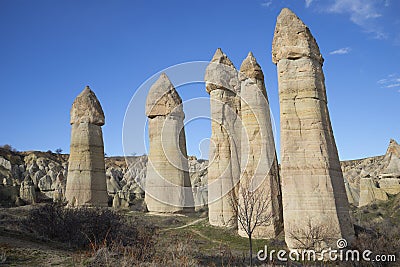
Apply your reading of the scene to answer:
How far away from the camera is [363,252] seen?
10961 mm

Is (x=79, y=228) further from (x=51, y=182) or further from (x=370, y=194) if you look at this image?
(x=51, y=182)

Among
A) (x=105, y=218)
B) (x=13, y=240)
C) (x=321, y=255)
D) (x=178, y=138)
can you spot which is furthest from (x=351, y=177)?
(x=13, y=240)

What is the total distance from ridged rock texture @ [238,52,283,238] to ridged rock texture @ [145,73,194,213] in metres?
5.08

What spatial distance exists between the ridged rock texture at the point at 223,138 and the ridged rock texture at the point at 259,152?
75.6 inches

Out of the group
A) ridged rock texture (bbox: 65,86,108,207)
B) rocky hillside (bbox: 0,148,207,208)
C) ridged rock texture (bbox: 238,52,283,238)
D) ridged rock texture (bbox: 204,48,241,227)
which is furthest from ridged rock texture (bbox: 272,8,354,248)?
rocky hillside (bbox: 0,148,207,208)

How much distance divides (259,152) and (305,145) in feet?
14.3

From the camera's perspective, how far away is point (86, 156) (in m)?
21.8

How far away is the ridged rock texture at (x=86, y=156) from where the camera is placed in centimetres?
2116

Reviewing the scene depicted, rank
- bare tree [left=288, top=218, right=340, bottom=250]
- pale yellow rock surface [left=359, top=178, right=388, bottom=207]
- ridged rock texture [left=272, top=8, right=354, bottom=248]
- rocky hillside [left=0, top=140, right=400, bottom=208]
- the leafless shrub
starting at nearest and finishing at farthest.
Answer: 1. the leafless shrub
2. bare tree [left=288, top=218, right=340, bottom=250]
3. ridged rock texture [left=272, top=8, right=354, bottom=248]
4. pale yellow rock surface [left=359, top=178, right=388, bottom=207]
5. rocky hillside [left=0, top=140, right=400, bottom=208]

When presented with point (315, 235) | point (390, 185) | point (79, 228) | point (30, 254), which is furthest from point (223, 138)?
point (390, 185)

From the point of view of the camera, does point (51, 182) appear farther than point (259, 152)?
Yes

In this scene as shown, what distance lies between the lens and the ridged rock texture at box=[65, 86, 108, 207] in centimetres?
2116

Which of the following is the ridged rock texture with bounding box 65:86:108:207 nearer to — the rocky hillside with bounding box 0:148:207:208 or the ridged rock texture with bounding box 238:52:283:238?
the rocky hillside with bounding box 0:148:207:208

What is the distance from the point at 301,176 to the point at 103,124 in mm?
14217
